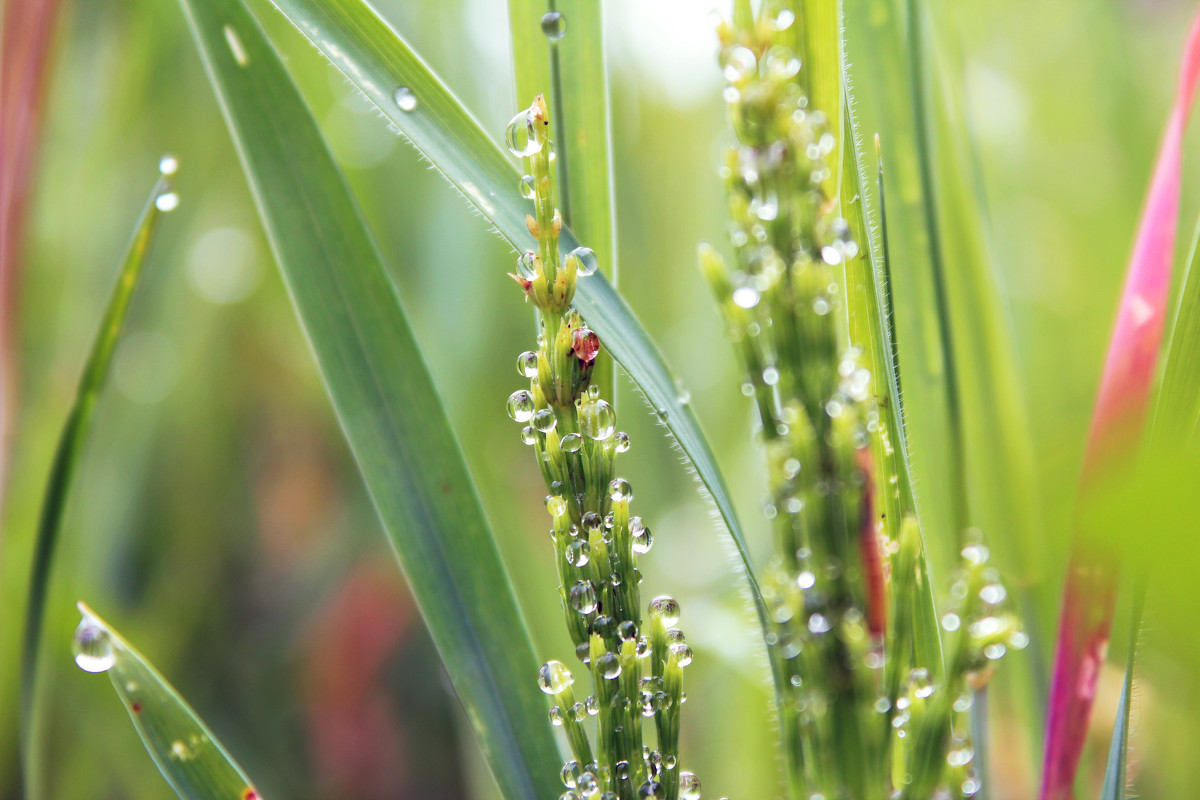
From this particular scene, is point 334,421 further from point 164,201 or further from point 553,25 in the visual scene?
point 553,25

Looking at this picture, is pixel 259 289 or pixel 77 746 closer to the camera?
pixel 77 746

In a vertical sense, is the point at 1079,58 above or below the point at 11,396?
above

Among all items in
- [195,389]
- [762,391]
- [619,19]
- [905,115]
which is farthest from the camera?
[619,19]

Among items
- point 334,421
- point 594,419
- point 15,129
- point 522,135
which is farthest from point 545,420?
point 334,421

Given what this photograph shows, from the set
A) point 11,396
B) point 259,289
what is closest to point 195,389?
point 259,289

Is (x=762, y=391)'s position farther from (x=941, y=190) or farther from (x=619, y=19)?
(x=619, y=19)

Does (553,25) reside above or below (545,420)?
above

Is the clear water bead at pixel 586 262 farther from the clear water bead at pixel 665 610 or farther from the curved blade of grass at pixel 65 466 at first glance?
the curved blade of grass at pixel 65 466
